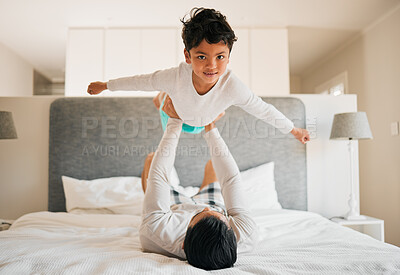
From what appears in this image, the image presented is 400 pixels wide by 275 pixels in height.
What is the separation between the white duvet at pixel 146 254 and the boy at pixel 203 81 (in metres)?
0.54

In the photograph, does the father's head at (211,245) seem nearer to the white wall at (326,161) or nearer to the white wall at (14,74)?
the white wall at (326,161)

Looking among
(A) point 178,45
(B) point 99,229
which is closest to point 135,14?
(A) point 178,45

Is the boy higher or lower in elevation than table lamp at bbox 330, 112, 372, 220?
higher

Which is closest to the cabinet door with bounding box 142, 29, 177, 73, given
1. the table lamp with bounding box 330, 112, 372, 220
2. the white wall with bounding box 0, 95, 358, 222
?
the white wall with bounding box 0, 95, 358, 222

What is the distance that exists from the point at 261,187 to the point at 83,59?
3082 mm

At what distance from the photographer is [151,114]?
2.78m

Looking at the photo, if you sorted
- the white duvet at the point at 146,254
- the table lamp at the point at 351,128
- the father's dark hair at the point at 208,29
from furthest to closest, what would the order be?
the table lamp at the point at 351,128, the father's dark hair at the point at 208,29, the white duvet at the point at 146,254

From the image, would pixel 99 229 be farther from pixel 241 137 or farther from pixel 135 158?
pixel 241 137

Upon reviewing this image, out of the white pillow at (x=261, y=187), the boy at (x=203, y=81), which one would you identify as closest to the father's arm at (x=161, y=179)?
the boy at (x=203, y=81)

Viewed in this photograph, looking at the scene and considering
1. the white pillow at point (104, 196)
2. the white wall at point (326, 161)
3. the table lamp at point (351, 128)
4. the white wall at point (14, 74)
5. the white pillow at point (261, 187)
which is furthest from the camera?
the white wall at point (14, 74)

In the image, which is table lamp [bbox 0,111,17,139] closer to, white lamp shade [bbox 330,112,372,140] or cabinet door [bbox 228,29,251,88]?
white lamp shade [bbox 330,112,372,140]

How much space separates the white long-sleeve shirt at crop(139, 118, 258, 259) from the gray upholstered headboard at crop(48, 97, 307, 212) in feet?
3.53

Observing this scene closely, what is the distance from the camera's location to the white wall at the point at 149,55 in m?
4.38

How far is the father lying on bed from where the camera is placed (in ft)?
3.81
